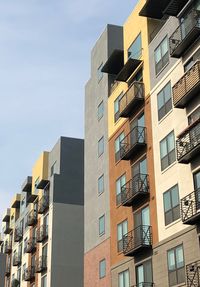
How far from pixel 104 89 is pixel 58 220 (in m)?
17.0

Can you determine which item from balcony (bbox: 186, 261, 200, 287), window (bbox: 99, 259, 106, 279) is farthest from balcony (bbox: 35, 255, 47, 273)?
balcony (bbox: 186, 261, 200, 287)

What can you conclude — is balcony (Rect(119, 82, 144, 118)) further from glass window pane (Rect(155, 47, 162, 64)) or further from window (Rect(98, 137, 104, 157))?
window (Rect(98, 137, 104, 157))

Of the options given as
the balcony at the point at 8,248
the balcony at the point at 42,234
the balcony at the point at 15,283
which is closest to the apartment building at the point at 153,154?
the balcony at the point at 42,234

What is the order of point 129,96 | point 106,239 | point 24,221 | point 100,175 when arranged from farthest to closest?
point 24,221 < point 100,175 < point 106,239 < point 129,96

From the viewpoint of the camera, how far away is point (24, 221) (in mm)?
76812

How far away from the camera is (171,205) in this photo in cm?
3550

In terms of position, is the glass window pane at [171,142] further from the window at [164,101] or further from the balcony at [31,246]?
the balcony at [31,246]

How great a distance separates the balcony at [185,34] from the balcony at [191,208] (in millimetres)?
9437

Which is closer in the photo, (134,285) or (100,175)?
(134,285)

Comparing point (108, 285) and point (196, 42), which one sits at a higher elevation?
point (196, 42)

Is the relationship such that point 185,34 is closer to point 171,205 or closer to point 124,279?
point 171,205

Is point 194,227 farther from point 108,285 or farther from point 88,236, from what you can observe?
point 88,236

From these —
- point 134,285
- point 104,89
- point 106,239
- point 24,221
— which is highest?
point 104,89

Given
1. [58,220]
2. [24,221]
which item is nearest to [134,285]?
[58,220]
